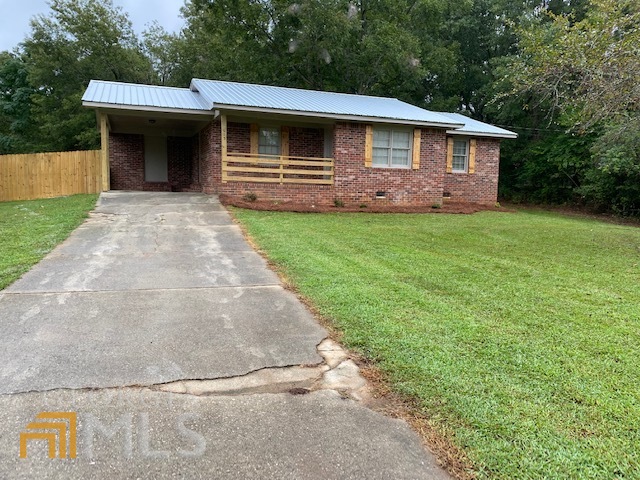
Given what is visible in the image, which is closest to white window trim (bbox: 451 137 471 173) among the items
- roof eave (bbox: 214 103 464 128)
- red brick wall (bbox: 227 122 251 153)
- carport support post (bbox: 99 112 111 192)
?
roof eave (bbox: 214 103 464 128)

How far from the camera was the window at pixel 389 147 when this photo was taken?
50.1ft

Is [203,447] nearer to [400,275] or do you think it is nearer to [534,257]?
[400,275]

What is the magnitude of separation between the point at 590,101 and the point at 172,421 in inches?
349

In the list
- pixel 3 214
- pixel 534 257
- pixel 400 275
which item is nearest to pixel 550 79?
pixel 534 257

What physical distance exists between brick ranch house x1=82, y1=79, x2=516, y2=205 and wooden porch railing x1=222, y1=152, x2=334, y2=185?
36 mm

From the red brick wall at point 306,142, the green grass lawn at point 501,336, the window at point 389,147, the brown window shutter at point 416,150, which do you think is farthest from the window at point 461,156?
the green grass lawn at point 501,336

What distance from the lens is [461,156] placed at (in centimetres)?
1842

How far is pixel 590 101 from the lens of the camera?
8.31 metres

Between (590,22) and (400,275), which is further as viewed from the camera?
(590,22)

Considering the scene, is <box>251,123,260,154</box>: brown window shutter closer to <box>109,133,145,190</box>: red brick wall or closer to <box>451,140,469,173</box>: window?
<box>109,133,145,190</box>: red brick wall

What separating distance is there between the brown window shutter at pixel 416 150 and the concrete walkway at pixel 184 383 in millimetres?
11079

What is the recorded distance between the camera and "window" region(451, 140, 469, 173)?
18.3 meters

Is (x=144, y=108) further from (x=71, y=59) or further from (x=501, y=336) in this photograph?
(x=71, y=59)

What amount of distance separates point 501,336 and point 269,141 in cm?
1280
